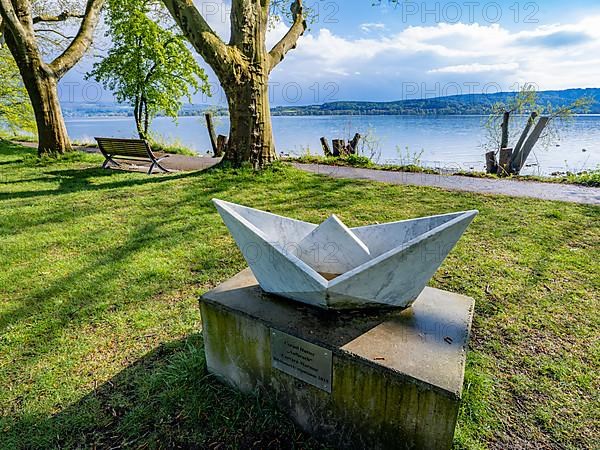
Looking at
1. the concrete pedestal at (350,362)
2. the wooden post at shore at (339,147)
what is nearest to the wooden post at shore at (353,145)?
the wooden post at shore at (339,147)

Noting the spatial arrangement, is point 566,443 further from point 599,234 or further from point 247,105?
point 247,105

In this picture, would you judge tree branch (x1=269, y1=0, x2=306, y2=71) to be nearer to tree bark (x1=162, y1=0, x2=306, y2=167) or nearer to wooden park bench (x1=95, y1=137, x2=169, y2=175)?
tree bark (x1=162, y1=0, x2=306, y2=167)

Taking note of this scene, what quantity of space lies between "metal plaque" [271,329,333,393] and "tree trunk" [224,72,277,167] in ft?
22.5

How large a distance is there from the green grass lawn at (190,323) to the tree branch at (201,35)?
11.4ft

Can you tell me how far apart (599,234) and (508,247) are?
144 centimetres

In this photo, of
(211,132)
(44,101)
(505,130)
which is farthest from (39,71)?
(505,130)

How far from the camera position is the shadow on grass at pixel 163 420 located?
187 centimetres

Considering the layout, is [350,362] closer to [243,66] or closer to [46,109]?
[243,66]

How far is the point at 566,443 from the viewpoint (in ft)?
6.05

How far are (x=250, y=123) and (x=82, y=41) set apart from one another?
798cm

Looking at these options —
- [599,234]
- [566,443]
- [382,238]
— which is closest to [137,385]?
[382,238]

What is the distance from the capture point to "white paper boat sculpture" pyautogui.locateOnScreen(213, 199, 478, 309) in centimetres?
167

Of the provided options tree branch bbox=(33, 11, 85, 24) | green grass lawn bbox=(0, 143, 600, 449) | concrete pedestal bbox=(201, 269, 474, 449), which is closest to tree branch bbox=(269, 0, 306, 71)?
green grass lawn bbox=(0, 143, 600, 449)

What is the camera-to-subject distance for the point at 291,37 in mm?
9344
